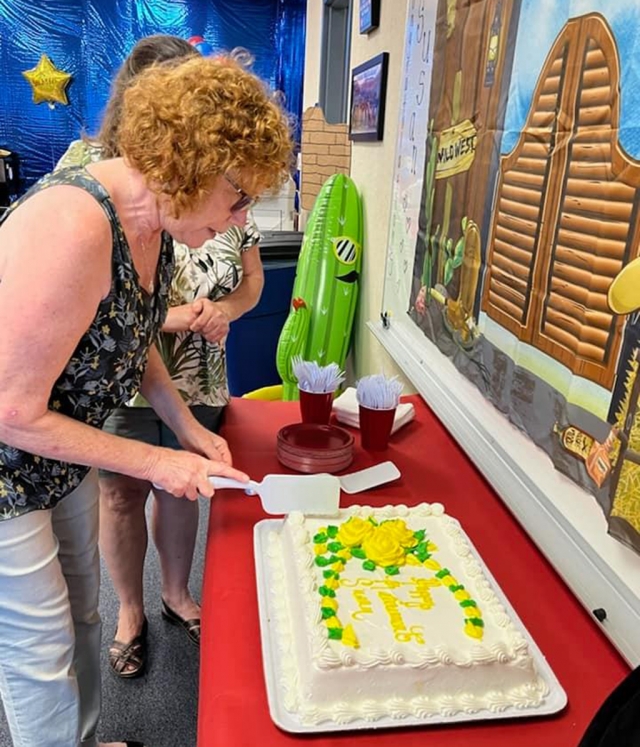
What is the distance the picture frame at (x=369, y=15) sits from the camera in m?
2.30

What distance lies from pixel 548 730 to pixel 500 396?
63 centimetres

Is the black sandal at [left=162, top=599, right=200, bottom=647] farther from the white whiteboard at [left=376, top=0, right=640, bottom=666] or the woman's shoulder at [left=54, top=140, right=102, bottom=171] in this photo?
the woman's shoulder at [left=54, top=140, right=102, bottom=171]

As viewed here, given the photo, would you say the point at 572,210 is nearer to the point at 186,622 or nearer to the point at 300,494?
the point at 300,494

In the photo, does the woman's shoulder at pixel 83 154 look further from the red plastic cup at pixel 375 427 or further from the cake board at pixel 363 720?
the cake board at pixel 363 720

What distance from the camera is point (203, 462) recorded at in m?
1.02

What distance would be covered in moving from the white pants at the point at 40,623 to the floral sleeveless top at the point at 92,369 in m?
0.04

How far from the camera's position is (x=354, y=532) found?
0.99 metres

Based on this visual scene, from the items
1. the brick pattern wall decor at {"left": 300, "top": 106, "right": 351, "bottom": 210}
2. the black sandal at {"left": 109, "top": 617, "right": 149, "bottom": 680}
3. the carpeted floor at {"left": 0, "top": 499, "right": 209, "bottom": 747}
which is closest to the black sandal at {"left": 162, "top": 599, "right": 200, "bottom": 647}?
the carpeted floor at {"left": 0, "top": 499, "right": 209, "bottom": 747}

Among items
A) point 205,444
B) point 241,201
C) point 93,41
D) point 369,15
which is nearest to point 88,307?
point 241,201

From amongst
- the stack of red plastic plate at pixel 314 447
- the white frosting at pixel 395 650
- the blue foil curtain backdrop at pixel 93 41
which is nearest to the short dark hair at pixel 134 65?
the stack of red plastic plate at pixel 314 447

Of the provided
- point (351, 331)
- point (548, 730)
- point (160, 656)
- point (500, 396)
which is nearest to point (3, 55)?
point (351, 331)

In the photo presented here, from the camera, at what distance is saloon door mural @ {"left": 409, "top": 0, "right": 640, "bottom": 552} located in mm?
861

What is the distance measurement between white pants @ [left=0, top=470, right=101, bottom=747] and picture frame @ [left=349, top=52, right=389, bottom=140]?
1.67 m

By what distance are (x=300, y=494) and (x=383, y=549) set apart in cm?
19
